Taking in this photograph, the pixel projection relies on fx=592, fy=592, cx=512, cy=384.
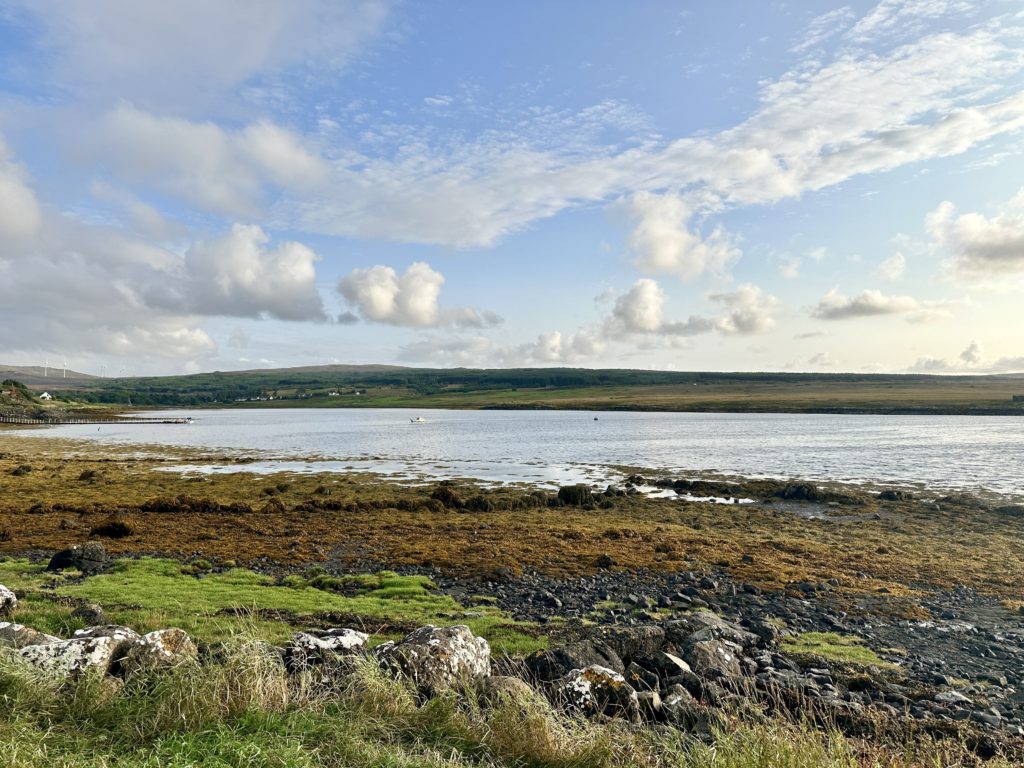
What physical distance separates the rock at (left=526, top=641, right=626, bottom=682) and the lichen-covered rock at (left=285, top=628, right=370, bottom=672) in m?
3.02

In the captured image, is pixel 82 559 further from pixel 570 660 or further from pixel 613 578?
pixel 570 660

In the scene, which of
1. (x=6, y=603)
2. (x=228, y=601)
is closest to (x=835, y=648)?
(x=228, y=601)

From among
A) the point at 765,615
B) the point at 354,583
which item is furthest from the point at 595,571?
the point at 354,583

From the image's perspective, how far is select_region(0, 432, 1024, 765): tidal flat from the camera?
34.3 feet

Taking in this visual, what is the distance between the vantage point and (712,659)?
10.1 metres

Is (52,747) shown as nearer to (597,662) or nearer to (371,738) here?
(371,738)

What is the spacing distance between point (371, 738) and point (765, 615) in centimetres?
1174

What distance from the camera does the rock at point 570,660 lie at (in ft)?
30.9

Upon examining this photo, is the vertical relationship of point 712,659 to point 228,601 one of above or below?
above

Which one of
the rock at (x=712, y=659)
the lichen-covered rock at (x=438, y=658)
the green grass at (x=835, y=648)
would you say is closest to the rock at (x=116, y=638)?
the lichen-covered rock at (x=438, y=658)

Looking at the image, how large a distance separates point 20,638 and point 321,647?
4297 mm

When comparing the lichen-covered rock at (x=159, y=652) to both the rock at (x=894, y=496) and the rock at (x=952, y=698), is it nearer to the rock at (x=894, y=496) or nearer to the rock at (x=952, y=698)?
the rock at (x=952, y=698)

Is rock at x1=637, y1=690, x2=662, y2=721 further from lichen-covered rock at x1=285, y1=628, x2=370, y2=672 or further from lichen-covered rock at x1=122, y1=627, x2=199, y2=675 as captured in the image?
lichen-covered rock at x1=122, y1=627, x2=199, y2=675

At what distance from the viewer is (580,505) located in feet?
115
